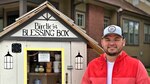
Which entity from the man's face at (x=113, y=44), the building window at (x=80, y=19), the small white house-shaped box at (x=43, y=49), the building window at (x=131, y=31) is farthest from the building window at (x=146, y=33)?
the man's face at (x=113, y=44)

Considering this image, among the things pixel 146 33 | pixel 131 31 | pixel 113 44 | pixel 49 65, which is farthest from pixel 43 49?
pixel 146 33

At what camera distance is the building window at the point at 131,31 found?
2114cm

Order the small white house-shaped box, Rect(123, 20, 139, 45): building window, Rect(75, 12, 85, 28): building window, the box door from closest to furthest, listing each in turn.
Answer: the small white house-shaped box < the box door < Rect(75, 12, 85, 28): building window < Rect(123, 20, 139, 45): building window

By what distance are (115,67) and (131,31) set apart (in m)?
19.4

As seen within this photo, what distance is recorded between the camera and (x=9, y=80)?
6.05 metres

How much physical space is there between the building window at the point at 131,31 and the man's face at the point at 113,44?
18.1 metres

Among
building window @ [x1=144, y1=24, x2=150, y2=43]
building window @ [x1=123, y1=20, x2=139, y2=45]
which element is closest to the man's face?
building window @ [x1=123, y1=20, x2=139, y2=45]

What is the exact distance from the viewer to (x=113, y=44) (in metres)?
2.88

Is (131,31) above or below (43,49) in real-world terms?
above

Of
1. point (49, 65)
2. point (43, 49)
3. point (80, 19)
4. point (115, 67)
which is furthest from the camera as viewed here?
point (80, 19)

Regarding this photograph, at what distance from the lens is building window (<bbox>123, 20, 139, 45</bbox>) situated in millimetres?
21144

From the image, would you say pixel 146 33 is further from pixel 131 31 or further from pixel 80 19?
pixel 80 19

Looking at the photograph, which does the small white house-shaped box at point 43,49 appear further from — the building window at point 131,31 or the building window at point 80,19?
the building window at point 131,31

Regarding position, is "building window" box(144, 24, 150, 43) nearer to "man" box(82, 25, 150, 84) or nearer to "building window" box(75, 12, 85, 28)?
"building window" box(75, 12, 85, 28)
